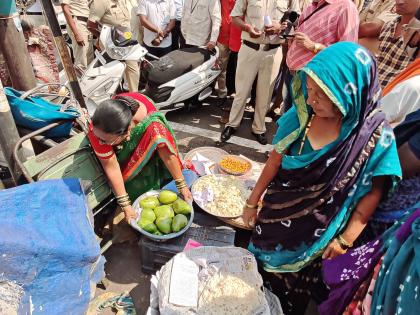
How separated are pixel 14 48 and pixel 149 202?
1775 millimetres

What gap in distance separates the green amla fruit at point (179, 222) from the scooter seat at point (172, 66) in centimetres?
247

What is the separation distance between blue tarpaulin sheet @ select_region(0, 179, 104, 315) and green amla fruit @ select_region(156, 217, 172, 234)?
0.54 m

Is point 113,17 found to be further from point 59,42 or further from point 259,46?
point 259,46

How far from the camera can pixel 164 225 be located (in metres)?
2.44

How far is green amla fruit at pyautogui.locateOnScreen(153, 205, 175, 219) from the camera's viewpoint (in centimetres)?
250

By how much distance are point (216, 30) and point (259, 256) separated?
3621mm

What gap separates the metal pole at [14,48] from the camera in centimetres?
252

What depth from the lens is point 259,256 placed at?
222 centimetres

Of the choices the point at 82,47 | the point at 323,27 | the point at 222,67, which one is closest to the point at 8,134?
the point at 323,27

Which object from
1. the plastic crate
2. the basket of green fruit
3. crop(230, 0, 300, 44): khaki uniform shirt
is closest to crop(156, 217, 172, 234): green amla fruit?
the basket of green fruit

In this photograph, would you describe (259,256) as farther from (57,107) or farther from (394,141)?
(57,107)

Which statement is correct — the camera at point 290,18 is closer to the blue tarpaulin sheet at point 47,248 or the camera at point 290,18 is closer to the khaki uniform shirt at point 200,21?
the khaki uniform shirt at point 200,21

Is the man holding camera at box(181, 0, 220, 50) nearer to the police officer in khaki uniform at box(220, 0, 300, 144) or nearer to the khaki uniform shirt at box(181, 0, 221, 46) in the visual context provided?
the khaki uniform shirt at box(181, 0, 221, 46)

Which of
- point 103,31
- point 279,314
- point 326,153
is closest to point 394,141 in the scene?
point 326,153
